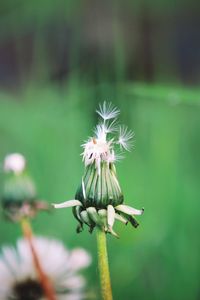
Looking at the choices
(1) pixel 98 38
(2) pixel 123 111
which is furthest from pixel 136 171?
(1) pixel 98 38

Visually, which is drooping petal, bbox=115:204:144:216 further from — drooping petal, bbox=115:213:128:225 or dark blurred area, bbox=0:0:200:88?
dark blurred area, bbox=0:0:200:88

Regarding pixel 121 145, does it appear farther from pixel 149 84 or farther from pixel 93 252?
pixel 149 84

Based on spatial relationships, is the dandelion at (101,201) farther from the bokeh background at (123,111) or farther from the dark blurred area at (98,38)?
the dark blurred area at (98,38)

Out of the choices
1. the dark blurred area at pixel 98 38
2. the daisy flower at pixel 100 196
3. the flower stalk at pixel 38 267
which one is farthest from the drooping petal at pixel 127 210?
the dark blurred area at pixel 98 38

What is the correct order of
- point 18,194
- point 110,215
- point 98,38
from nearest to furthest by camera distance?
point 110,215 → point 18,194 → point 98,38

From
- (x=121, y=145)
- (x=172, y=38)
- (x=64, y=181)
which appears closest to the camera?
(x=121, y=145)

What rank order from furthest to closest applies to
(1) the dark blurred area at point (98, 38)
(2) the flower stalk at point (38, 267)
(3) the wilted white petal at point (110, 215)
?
(1) the dark blurred area at point (98, 38) < (2) the flower stalk at point (38, 267) < (3) the wilted white petal at point (110, 215)

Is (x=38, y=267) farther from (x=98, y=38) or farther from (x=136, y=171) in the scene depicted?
(x=98, y=38)

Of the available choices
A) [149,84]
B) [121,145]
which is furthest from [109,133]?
[149,84]
